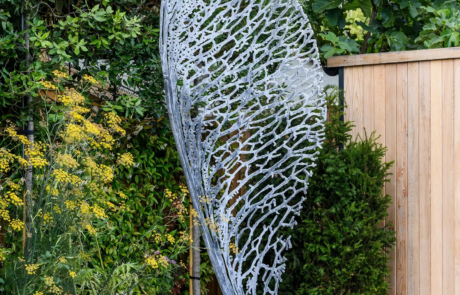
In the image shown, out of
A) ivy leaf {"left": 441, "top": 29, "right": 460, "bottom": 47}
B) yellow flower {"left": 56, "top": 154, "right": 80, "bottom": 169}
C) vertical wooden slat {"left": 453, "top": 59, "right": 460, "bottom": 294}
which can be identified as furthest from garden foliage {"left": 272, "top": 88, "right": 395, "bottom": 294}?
yellow flower {"left": 56, "top": 154, "right": 80, "bottom": 169}

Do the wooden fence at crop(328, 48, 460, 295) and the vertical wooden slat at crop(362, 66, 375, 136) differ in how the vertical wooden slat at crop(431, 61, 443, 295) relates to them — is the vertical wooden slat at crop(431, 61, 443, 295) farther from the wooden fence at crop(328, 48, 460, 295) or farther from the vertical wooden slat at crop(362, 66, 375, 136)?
the vertical wooden slat at crop(362, 66, 375, 136)

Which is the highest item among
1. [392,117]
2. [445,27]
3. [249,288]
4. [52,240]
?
[445,27]

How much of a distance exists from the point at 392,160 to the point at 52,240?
205 centimetres

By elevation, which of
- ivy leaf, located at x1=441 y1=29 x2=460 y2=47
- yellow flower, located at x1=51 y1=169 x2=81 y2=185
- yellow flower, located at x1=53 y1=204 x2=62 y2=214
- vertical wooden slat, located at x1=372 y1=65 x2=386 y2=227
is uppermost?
ivy leaf, located at x1=441 y1=29 x2=460 y2=47

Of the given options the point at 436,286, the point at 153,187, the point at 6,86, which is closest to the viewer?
the point at 6,86

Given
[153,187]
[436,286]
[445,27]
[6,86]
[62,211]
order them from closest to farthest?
[62,211] → [6,86] → [436,286] → [445,27] → [153,187]

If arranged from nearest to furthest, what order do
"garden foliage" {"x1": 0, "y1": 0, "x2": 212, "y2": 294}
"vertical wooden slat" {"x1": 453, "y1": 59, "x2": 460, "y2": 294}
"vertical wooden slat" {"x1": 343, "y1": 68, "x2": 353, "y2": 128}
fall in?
"garden foliage" {"x1": 0, "y1": 0, "x2": 212, "y2": 294} < "vertical wooden slat" {"x1": 453, "y1": 59, "x2": 460, "y2": 294} < "vertical wooden slat" {"x1": 343, "y1": 68, "x2": 353, "y2": 128}

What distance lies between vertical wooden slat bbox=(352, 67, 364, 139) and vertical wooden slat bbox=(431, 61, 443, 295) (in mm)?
444

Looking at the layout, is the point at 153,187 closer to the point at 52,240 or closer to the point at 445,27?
the point at 52,240

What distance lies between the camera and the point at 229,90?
3557 millimetres

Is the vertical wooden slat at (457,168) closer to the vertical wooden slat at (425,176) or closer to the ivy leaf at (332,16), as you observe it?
the vertical wooden slat at (425,176)

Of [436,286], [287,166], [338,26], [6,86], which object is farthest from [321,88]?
[6,86]

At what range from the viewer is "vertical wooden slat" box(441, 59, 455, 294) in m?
3.02

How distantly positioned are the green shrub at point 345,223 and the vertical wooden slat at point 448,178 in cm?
33
